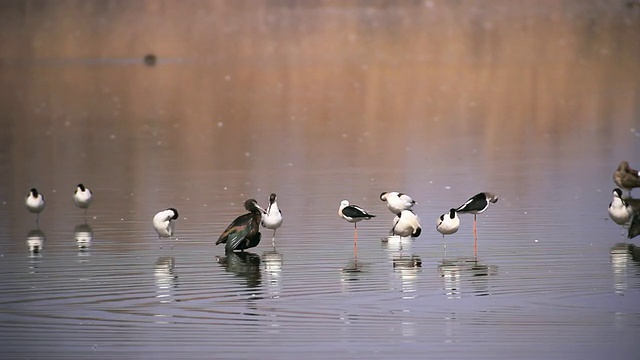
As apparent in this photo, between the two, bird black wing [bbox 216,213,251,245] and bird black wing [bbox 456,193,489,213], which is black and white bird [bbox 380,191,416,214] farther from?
bird black wing [bbox 216,213,251,245]

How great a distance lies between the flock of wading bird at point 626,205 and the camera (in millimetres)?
14492

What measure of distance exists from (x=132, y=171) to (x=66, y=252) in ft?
27.4

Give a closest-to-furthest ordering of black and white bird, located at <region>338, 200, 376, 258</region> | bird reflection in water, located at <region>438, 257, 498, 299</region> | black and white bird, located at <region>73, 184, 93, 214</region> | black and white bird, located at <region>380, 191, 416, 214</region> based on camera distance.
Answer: bird reflection in water, located at <region>438, 257, 498, 299</region>, black and white bird, located at <region>338, 200, 376, 258</region>, black and white bird, located at <region>380, 191, 416, 214</region>, black and white bird, located at <region>73, 184, 93, 214</region>

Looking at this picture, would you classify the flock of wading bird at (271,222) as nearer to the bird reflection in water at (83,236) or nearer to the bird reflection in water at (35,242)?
the bird reflection in water at (83,236)

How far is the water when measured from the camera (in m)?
11.1

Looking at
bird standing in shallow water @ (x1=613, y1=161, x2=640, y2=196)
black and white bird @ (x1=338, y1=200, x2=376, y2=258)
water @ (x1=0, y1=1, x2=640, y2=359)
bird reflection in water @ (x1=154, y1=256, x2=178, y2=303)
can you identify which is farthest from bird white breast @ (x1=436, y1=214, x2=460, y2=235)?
bird standing in shallow water @ (x1=613, y1=161, x2=640, y2=196)

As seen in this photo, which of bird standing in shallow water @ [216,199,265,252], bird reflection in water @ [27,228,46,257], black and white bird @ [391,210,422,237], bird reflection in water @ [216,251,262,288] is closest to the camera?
bird reflection in water @ [216,251,262,288]

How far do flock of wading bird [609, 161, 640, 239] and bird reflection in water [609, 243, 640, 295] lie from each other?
149mm

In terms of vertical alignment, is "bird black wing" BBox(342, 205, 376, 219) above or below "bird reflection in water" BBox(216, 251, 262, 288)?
above

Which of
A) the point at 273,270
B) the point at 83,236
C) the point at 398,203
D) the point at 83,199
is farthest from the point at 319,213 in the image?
the point at 273,270

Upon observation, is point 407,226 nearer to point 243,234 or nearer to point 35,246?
point 243,234

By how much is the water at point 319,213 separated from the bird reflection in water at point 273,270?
3 cm

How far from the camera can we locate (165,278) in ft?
43.6

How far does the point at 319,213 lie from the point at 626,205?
3.79 meters
